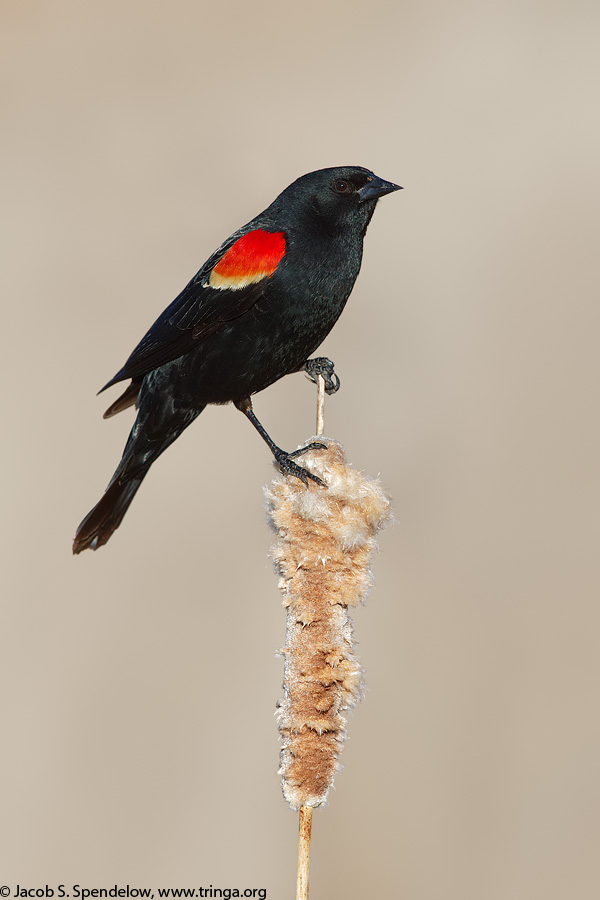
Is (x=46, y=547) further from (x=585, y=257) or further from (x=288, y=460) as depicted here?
(x=585, y=257)

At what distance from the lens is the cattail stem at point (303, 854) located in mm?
1326

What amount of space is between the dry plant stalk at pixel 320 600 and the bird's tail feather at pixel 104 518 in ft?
2.32

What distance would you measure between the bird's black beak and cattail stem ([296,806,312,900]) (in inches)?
56.5

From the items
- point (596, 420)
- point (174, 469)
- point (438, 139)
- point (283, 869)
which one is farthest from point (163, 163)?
point (283, 869)

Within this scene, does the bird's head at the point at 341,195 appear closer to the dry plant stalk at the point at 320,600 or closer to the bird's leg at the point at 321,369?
the bird's leg at the point at 321,369

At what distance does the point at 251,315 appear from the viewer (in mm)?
2090

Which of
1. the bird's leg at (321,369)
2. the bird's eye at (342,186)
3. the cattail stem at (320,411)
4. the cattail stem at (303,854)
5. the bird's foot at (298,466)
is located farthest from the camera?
the bird's leg at (321,369)

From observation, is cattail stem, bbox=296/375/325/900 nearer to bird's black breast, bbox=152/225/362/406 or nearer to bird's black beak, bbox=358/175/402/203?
bird's black breast, bbox=152/225/362/406

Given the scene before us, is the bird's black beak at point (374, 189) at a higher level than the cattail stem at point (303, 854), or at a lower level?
higher

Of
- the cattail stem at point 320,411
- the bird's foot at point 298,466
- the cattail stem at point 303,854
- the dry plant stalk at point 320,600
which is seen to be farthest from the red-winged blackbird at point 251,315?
the cattail stem at point 303,854

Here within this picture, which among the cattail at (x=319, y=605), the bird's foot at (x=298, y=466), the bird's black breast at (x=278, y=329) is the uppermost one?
the bird's black breast at (x=278, y=329)

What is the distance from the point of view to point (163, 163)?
13.9ft

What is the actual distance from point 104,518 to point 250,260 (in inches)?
29.0

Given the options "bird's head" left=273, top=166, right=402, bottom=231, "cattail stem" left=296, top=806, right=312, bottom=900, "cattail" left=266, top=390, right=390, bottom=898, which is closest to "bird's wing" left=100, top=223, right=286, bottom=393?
"bird's head" left=273, top=166, right=402, bottom=231
